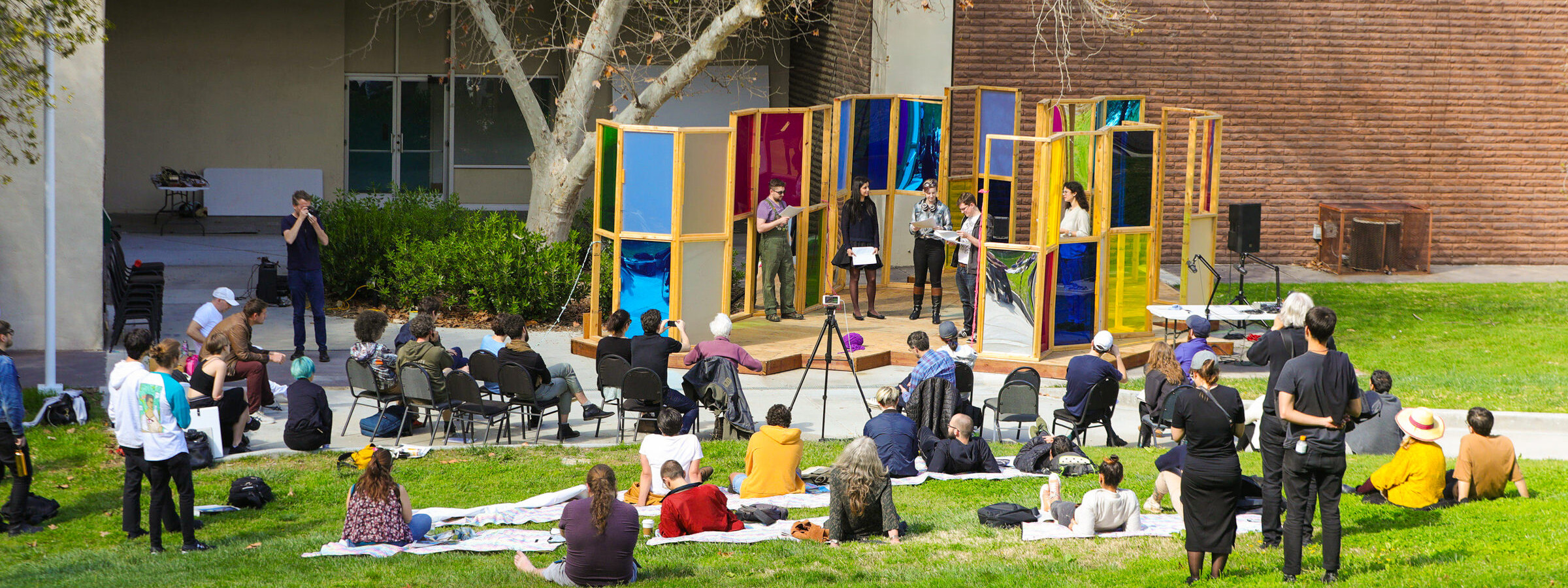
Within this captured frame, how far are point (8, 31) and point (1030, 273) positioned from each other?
29.8 feet

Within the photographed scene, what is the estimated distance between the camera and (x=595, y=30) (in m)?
16.1

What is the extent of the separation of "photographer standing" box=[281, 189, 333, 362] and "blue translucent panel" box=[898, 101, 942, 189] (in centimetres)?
729

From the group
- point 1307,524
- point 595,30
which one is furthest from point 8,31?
point 1307,524

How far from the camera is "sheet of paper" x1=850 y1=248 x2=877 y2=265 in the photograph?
1508 cm

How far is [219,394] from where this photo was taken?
32.2 feet

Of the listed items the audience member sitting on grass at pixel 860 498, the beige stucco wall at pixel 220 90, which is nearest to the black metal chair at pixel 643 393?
the audience member sitting on grass at pixel 860 498

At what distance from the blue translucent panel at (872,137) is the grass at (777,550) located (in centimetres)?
796

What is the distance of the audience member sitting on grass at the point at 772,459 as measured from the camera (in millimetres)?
8914

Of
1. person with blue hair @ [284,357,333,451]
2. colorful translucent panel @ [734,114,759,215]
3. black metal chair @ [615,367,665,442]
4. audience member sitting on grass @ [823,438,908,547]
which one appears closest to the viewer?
audience member sitting on grass @ [823,438,908,547]

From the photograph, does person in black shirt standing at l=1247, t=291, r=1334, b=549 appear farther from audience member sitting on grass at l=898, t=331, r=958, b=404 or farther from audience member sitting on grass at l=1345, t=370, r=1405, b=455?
audience member sitting on grass at l=898, t=331, r=958, b=404

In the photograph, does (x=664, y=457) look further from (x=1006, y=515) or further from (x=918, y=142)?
(x=918, y=142)

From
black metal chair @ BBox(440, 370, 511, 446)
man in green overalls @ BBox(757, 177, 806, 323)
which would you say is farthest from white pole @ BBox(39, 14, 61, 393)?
man in green overalls @ BBox(757, 177, 806, 323)

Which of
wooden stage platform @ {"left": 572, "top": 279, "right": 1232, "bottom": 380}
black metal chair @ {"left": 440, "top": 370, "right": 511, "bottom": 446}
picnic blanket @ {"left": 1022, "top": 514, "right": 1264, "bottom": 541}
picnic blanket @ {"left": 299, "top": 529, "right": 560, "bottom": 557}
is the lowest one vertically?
picnic blanket @ {"left": 299, "top": 529, "right": 560, "bottom": 557}

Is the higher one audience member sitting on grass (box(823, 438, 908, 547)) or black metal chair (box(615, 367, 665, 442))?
black metal chair (box(615, 367, 665, 442))
